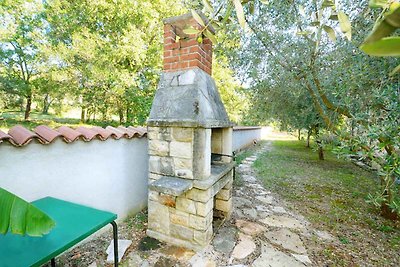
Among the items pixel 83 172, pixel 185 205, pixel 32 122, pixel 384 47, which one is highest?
pixel 384 47

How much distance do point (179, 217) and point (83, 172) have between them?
60.5 inches

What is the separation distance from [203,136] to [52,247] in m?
1.88

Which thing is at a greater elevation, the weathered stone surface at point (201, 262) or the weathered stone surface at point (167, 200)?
the weathered stone surface at point (167, 200)

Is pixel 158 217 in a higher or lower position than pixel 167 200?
lower

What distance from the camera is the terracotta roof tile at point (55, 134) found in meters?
2.14

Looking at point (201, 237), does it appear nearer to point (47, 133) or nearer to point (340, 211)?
point (47, 133)

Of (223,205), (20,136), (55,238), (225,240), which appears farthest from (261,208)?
(20,136)

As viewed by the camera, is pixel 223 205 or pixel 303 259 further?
pixel 223 205

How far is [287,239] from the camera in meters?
3.17

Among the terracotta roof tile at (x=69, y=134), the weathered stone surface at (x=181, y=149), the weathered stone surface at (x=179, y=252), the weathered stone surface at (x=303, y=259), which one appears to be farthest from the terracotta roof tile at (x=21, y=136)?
the weathered stone surface at (x=303, y=259)

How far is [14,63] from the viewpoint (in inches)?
550

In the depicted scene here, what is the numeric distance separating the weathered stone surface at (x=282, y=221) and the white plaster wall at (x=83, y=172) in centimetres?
244

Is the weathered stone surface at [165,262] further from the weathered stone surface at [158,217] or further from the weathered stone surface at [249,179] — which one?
the weathered stone surface at [249,179]

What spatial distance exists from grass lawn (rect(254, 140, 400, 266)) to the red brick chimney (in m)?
3.31
